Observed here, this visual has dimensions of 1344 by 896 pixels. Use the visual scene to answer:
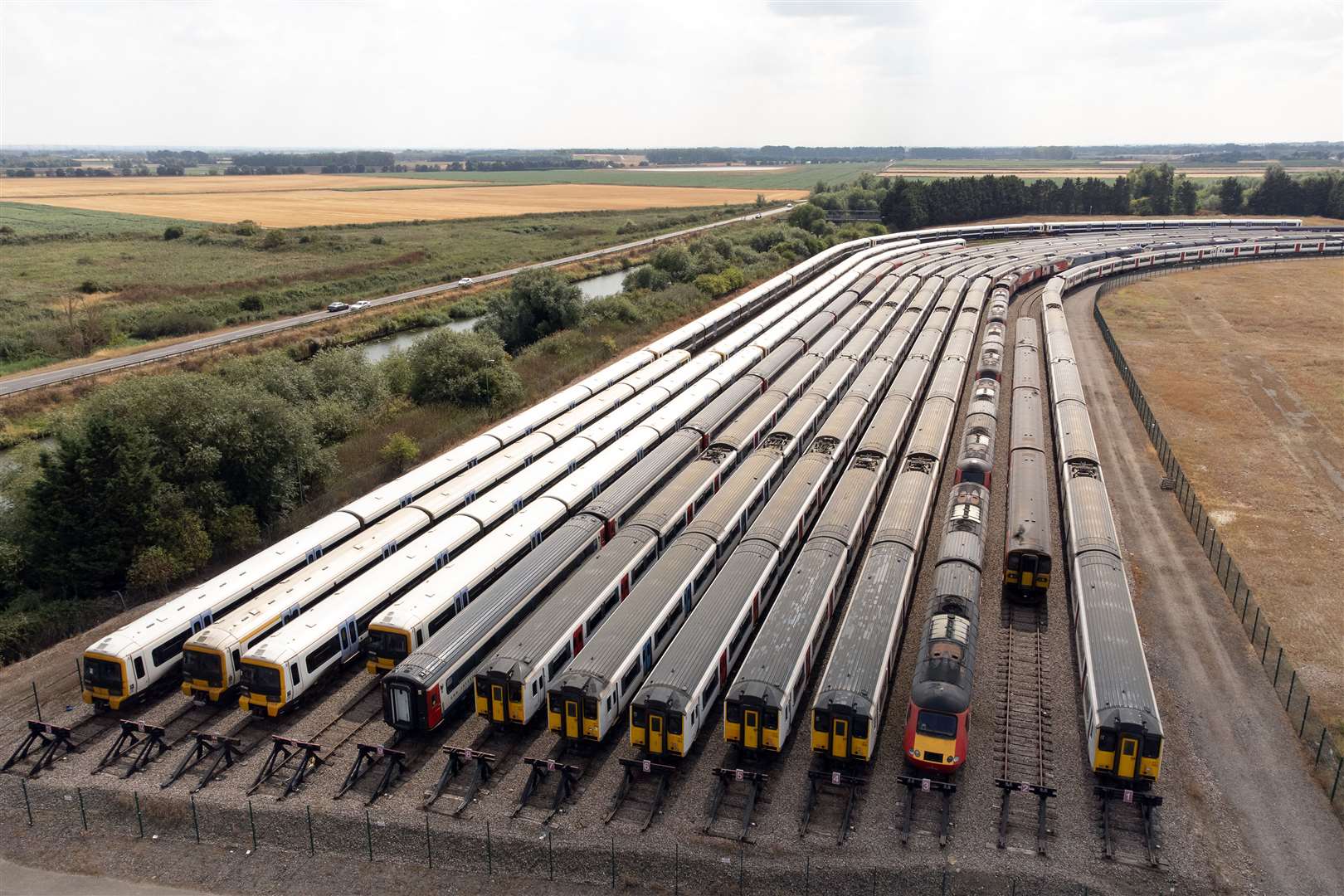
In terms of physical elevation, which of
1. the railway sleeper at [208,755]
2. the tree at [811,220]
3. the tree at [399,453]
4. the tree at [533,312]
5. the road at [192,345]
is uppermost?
the tree at [811,220]

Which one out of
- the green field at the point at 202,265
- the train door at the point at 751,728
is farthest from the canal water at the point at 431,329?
the train door at the point at 751,728

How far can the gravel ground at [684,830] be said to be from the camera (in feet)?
63.6

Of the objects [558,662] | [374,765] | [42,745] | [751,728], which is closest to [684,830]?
[751,728]

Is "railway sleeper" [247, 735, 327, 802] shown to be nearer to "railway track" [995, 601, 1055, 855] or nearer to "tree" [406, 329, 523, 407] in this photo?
"railway track" [995, 601, 1055, 855]

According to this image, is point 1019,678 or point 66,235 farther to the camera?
point 66,235

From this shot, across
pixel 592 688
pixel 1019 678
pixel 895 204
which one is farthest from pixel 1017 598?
pixel 895 204

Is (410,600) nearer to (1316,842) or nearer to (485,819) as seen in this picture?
(485,819)

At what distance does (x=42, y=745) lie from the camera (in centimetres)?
2377

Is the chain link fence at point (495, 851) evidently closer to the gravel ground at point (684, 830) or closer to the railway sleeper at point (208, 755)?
the gravel ground at point (684, 830)

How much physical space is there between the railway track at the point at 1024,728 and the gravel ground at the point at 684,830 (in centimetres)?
32

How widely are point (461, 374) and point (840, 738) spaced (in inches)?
1542

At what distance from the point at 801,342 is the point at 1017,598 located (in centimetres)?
3261

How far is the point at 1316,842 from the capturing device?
20266mm

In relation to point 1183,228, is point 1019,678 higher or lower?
lower
